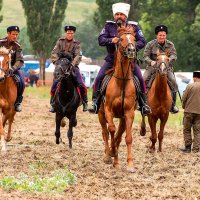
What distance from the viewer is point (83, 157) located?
15.4 meters

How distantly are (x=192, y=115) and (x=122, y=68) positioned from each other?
4.72 metres

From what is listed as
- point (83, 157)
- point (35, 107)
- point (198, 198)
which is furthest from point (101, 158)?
point (35, 107)

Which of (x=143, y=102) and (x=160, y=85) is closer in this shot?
(x=143, y=102)

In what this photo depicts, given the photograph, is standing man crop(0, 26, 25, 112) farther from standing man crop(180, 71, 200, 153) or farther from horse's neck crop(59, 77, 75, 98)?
standing man crop(180, 71, 200, 153)

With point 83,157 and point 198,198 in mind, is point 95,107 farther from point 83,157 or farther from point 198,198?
point 198,198

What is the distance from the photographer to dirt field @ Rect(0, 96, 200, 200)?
10547 mm

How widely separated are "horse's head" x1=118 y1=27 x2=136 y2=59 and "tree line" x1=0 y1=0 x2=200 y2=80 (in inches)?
1663

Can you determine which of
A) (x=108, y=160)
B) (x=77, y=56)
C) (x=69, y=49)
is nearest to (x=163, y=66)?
(x=77, y=56)

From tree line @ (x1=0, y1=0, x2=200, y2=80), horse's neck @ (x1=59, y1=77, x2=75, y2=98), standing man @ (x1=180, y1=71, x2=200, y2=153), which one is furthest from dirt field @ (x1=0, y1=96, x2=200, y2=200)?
tree line @ (x1=0, y1=0, x2=200, y2=80)

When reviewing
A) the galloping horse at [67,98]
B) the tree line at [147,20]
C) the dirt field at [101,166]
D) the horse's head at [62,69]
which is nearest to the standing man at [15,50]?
the galloping horse at [67,98]

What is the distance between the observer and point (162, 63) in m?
16.0

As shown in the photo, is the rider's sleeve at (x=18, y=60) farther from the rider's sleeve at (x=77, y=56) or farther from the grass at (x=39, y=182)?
the grass at (x=39, y=182)

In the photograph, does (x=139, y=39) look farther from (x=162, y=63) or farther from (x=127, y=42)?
(x=162, y=63)

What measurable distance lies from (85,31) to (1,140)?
110m
